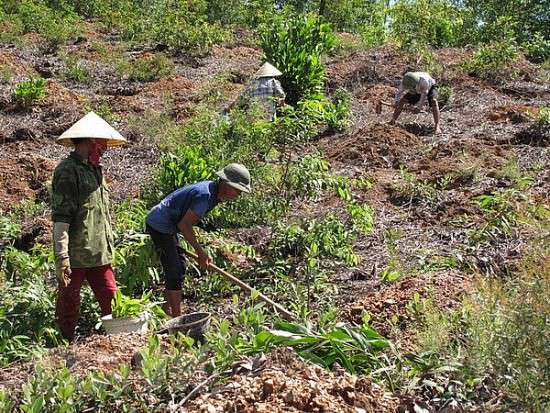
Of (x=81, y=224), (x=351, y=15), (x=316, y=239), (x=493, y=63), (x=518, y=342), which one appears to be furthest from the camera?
(x=351, y=15)

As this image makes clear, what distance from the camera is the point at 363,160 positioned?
8.81 m

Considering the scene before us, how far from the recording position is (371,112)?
11602 millimetres

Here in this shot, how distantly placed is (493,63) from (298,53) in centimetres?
472

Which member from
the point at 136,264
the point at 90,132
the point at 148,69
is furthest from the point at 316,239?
the point at 148,69

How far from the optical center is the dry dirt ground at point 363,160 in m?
2.93

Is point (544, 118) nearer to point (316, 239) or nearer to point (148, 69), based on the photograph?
point (316, 239)

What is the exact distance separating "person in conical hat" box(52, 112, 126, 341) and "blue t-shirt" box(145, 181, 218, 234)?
1.24ft

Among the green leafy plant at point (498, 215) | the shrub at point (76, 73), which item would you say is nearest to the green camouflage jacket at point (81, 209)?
the green leafy plant at point (498, 215)

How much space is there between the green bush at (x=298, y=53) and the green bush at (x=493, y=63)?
3466 mm

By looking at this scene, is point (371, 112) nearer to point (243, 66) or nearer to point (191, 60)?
point (243, 66)

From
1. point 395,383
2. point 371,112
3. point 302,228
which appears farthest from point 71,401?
point 371,112

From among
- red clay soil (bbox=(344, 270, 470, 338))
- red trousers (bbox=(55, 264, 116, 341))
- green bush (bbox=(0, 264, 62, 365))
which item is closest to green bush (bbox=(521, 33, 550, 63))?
red clay soil (bbox=(344, 270, 470, 338))

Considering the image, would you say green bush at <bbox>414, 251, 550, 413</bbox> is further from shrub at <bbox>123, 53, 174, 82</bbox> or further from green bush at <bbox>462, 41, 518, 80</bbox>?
shrub at <bbox>123, 53, 174, 82</bbox>

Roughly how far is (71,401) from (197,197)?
2056mm
